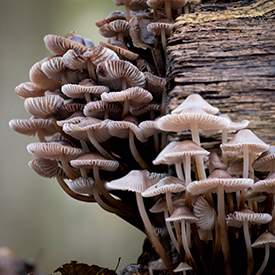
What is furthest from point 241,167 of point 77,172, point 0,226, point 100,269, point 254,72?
point 0,226

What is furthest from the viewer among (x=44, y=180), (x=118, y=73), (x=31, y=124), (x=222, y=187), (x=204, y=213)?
(x=44, y=180)

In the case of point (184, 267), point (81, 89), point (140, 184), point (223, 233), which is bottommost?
point (184, 267)

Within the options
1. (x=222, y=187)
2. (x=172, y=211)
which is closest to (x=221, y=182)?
(x=222, y=187)

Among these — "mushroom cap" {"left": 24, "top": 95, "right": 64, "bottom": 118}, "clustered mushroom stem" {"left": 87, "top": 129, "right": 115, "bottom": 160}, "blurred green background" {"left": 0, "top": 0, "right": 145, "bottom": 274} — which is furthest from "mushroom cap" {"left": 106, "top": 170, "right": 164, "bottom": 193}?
"blurred green background" {"left": 0, "top": 0, "right": 145, "bottom": 274}

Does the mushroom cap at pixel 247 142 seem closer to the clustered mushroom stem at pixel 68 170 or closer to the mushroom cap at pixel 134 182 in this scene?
the mushroom cap at pixel 134 182

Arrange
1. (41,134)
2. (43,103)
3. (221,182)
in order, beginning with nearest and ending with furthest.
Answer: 1. (221,182)
2. (43,103)
3. (41,134)

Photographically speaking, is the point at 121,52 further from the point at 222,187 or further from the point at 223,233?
the point at 223,233

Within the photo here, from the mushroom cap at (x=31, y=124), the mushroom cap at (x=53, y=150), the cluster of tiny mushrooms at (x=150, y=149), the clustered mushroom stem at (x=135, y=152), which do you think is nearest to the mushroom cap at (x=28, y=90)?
the cluster of tiny mushrooms at (x=150, y=149)
